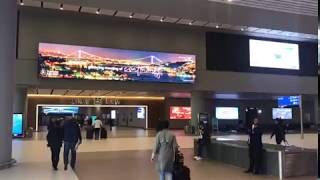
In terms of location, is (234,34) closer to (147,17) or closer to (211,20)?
(211,20)

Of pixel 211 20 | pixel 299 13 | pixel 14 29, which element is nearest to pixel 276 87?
pixel 299 13

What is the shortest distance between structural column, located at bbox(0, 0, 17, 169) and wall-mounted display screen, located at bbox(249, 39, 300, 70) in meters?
21.4

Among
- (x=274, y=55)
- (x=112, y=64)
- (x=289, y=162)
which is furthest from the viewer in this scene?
(x=274, y=55)

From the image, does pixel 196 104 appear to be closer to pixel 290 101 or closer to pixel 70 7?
pixel 290 101

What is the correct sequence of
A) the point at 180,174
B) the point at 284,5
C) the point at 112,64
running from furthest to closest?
A: the point at 112,64 → the point at 284,5 → the point at 180,174

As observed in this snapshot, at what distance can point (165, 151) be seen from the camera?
5988mm

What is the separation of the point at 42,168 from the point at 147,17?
45.6ft

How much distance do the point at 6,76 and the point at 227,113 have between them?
1232 inches

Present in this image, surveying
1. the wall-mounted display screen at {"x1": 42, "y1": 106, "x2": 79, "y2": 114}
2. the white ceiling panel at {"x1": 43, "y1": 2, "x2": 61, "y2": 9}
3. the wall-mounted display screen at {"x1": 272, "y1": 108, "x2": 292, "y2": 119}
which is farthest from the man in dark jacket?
the wall-mounted display screen at {"x1": 272, "y1": 108, "x2": 292, "y2": 119}

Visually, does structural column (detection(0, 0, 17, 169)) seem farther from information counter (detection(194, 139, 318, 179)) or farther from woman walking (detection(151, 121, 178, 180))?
information counter (detection(194, 139, 318, 179))

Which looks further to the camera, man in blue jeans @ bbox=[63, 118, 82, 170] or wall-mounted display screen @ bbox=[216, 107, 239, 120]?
wall-mounted display screen @ bbox=[216, 107, 239, 120]

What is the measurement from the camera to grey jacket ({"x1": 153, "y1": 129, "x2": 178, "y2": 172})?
595 cm

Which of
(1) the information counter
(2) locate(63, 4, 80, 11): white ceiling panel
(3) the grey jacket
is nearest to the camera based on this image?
(3) the grey jacket

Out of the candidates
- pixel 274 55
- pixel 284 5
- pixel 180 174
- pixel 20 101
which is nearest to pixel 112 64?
pixel 20 101
